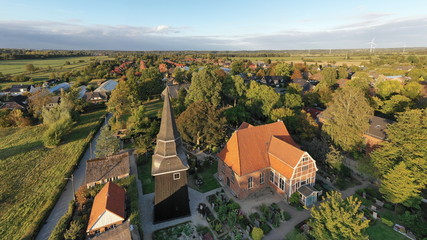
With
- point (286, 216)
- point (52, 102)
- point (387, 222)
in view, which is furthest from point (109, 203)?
point (52, 102)

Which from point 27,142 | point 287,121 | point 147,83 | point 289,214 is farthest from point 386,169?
point 147,83

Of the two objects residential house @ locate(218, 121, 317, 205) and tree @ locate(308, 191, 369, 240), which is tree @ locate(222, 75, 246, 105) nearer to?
residential house @ locate(218, 121, 317, 205)

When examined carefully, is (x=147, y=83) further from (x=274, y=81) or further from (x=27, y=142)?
(x=274, y=81)

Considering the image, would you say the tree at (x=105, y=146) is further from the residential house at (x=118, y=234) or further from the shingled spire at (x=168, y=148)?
the residential house at (x=118, y=234)

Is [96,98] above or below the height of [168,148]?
below

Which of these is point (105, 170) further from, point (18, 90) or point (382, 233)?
point (18, 90)
